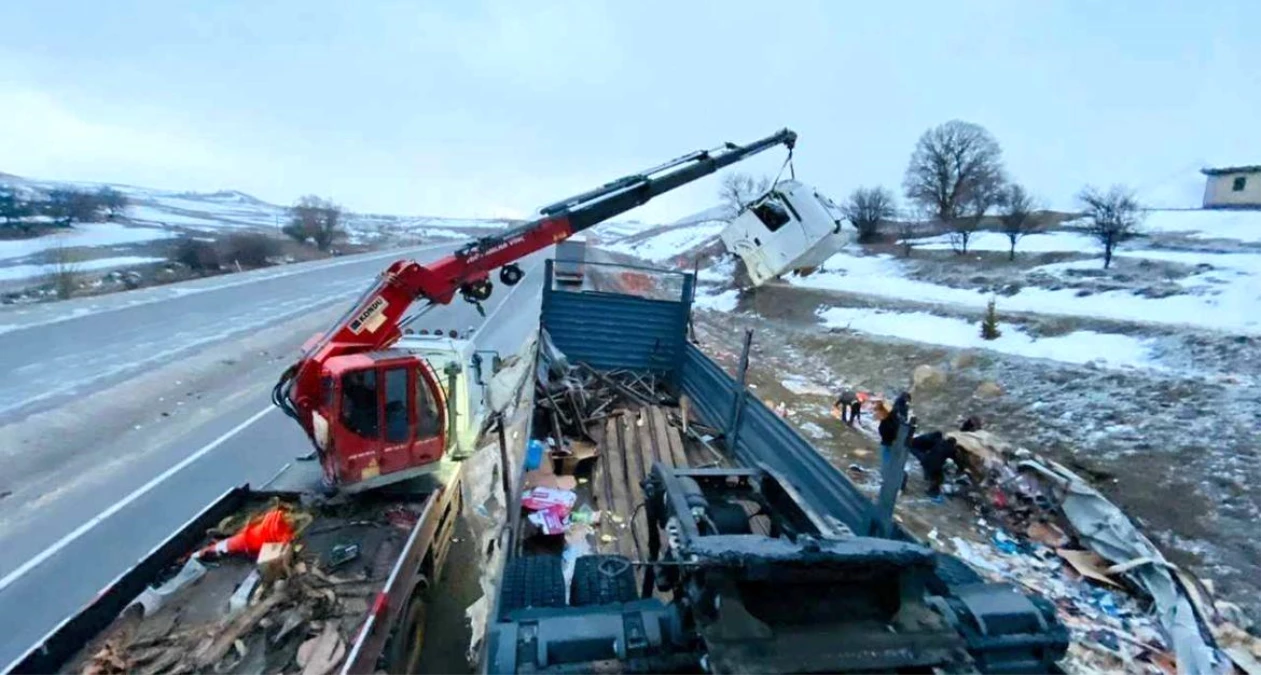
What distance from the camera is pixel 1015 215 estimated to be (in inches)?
1061

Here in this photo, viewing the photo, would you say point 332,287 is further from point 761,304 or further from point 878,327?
point 878,327

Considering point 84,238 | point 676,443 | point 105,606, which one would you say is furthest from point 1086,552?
point 84,238

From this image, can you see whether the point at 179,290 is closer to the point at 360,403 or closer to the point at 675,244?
the point at 360,403

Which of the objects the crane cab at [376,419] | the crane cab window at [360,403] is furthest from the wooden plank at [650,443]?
the crane cab window at [360,403]

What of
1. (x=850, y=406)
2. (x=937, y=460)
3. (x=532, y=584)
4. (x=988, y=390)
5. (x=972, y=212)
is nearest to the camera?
(x=532, y=584)

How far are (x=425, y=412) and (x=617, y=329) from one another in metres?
3.89

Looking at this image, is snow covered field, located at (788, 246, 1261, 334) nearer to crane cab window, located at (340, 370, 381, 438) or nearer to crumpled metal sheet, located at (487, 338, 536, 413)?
crumpled metal sheet, located at (487, 338, 536, 413)

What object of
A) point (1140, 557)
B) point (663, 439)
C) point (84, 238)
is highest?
point (84, 238)

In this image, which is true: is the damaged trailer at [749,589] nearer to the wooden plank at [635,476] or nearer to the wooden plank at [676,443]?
the wooden plank at [635,476]

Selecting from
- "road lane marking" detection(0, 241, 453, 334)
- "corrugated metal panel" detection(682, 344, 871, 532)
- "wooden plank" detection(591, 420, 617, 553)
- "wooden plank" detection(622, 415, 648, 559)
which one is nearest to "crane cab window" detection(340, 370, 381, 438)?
"wooden plank" detection(591, 420, 617, 553)

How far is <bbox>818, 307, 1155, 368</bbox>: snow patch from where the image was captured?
12273 millimetres

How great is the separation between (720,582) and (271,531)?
377cm

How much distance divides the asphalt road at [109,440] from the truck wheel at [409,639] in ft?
10.0

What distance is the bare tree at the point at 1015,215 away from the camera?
86.9 ft
